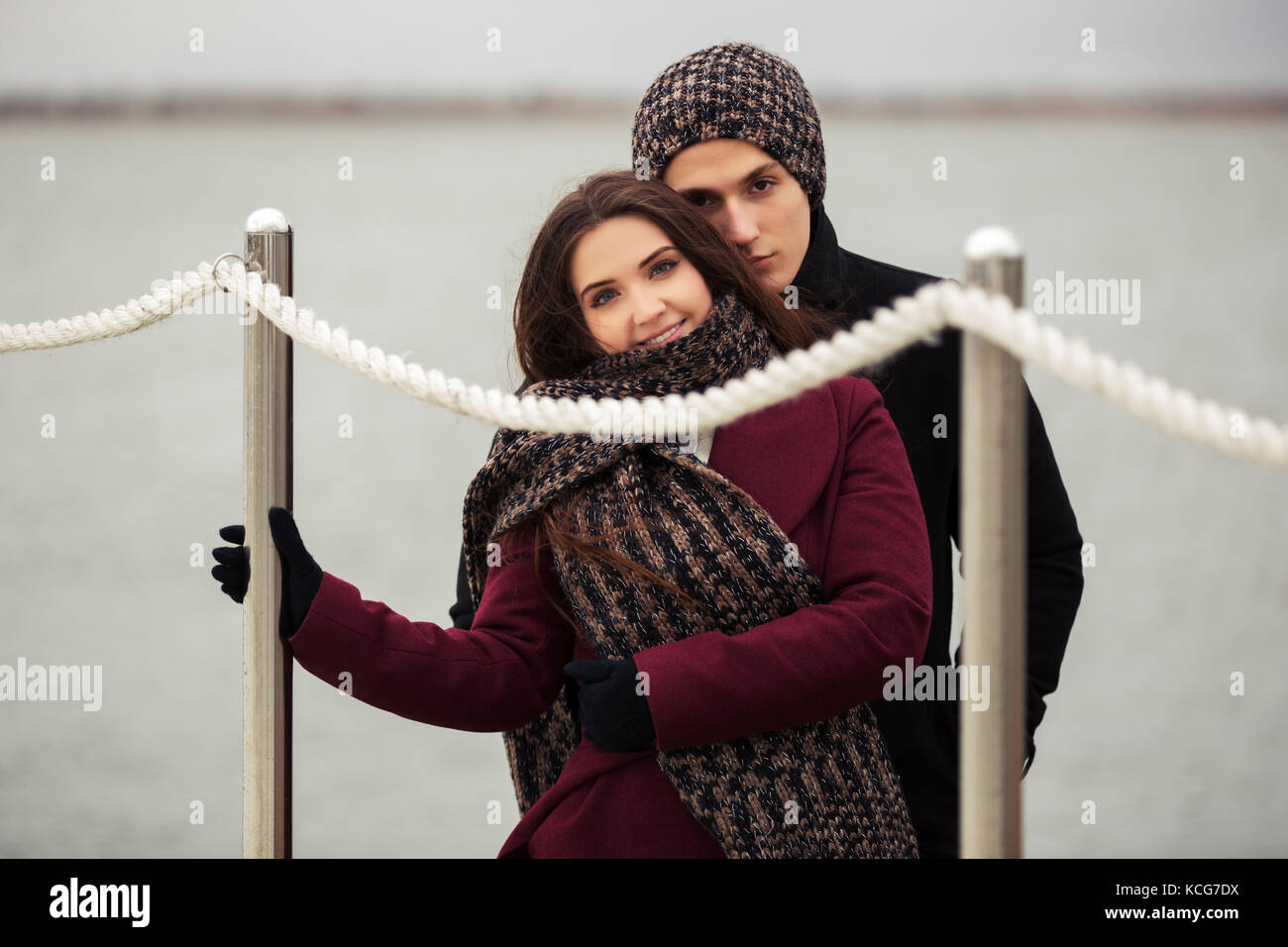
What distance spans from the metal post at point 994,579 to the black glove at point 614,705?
308 mm

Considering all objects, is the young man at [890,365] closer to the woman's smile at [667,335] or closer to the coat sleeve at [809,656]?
the woman's smile at [667,335]

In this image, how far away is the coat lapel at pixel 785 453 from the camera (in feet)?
4.85

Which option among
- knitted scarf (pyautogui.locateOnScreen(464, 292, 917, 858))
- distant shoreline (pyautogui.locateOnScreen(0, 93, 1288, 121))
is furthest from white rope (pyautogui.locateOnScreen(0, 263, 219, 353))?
distant shoreline (pyautogui.locateOnScreen(0, 93, 1288, 121))

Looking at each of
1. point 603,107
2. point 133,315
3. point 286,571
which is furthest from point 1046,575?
point 603,107

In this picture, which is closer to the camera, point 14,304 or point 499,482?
point 499,482

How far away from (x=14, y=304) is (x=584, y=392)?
27.0 feet

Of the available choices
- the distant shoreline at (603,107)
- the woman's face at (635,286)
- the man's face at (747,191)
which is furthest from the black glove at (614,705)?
the distant shoreline at (603,107)

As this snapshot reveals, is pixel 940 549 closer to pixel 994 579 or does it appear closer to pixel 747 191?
pixel 747 191

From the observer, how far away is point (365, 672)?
1.43 meters

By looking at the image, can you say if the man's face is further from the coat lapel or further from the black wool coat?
the coat lapel

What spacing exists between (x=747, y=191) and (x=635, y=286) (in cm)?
44

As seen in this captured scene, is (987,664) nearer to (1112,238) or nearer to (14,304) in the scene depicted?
(14,304)
